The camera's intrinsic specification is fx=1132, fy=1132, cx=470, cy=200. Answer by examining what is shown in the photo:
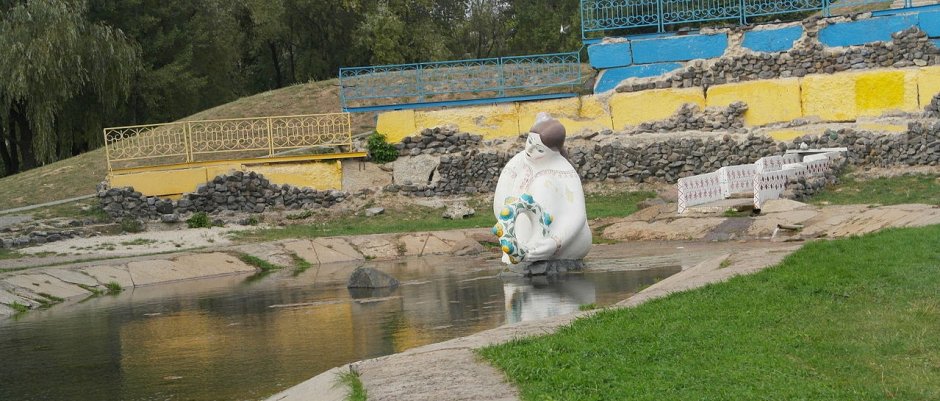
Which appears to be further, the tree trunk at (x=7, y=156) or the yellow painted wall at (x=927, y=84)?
the tree trunk at (x=7, y=156)

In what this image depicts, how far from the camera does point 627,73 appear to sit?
3123cm

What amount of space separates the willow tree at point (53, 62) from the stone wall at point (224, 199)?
791 cm

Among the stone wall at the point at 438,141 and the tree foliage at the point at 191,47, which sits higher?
the tree foliage at the point at 191,47

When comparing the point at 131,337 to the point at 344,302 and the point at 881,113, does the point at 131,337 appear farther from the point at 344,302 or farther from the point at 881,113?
the point at 881,113

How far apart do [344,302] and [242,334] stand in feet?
8.16

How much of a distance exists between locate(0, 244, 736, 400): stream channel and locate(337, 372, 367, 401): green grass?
130cm

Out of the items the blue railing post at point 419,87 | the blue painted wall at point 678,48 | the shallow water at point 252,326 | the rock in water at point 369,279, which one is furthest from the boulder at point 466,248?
the blue painted wall at point 678,48

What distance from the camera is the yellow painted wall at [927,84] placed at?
28.0 m

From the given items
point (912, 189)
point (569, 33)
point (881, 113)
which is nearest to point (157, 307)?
point (912, 189)

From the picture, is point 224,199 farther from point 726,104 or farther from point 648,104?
point 726,104

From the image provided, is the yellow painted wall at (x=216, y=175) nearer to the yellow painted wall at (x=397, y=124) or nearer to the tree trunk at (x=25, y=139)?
the yellow painted wall at (x=397, y=124)

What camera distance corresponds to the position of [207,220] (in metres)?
26.2

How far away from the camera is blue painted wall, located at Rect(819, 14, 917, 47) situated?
29.1 metres

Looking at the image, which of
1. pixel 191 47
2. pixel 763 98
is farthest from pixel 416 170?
pixel 191 47
